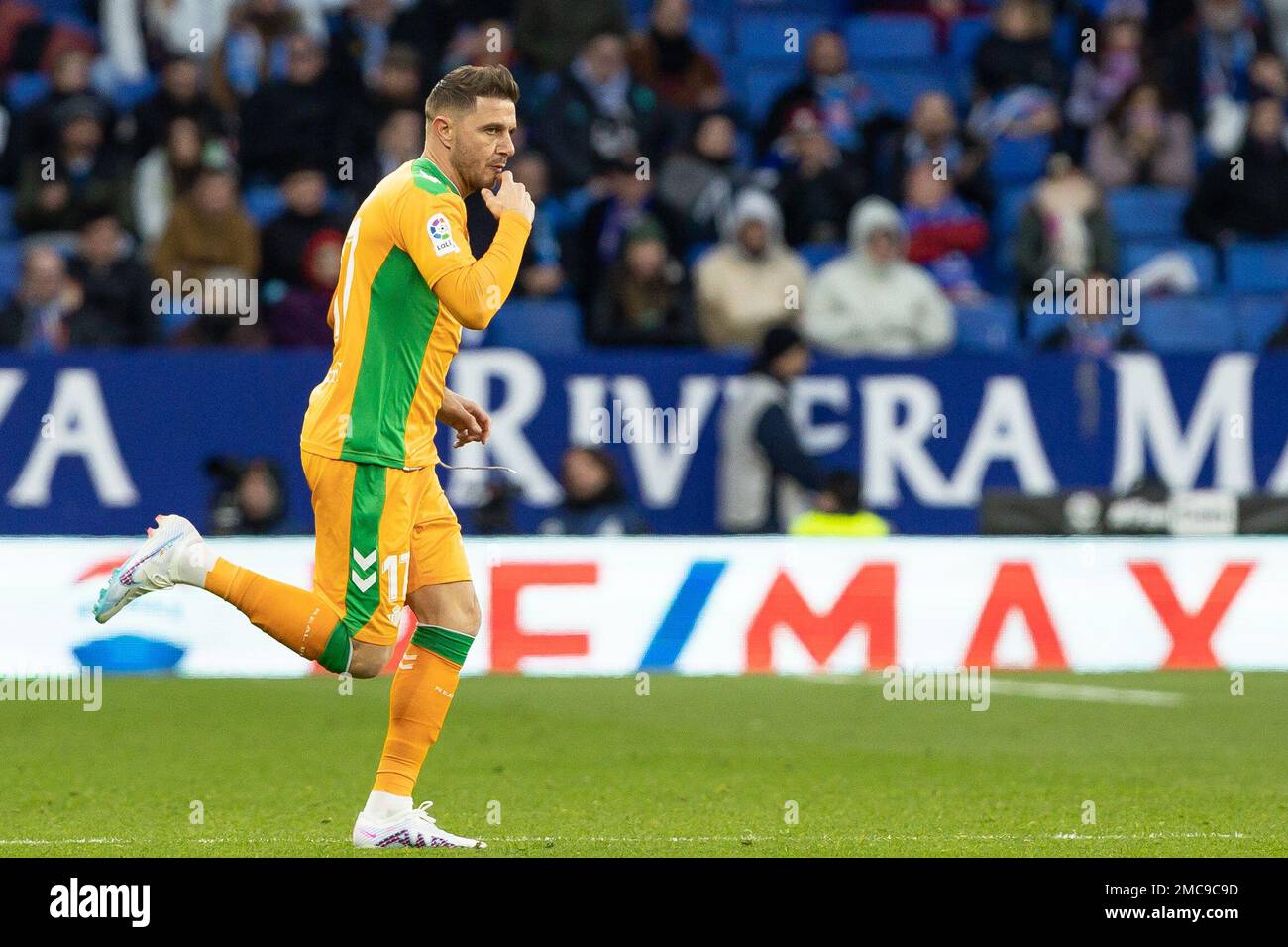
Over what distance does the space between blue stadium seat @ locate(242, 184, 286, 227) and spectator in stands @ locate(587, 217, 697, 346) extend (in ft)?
8.24

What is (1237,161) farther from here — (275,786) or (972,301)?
(275,786)

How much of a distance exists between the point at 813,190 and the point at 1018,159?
1.88 metres

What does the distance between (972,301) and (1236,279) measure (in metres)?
2.06

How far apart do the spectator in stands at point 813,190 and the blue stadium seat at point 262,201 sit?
328 centimetres

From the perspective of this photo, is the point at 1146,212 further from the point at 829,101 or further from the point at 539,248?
the point at 539,248

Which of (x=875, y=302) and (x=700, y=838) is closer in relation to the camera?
(x=700, y=838)

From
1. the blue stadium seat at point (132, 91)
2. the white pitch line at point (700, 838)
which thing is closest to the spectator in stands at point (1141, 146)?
the blue stadium seat at point (132, 91)

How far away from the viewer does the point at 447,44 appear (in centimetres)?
1576

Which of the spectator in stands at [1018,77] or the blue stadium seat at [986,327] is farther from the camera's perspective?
the spectator in stands at [1018,77]

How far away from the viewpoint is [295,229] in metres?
14.1

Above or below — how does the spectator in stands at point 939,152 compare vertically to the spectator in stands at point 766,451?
above

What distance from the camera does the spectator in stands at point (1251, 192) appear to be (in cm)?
1561

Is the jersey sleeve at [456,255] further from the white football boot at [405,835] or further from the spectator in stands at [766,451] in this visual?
the spectator in stands at [766,451]

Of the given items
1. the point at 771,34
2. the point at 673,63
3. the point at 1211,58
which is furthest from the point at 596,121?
the point at 1211,58
